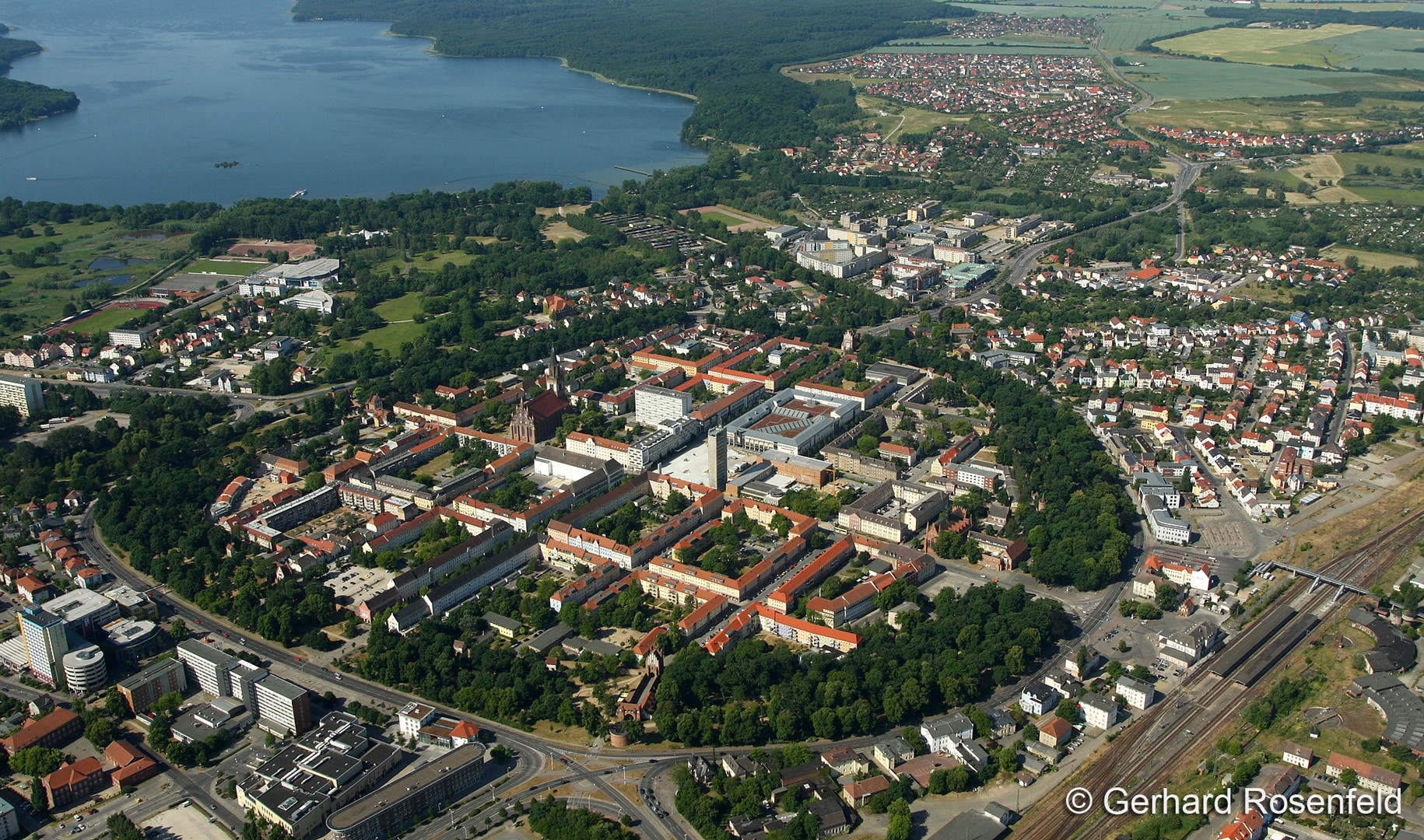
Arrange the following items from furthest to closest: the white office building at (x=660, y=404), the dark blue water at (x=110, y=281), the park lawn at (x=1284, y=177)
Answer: the park lawn at (x=1284, y=177) → the dark blue water at (x=110, y=281) → the white office building at (x=660, y=404)

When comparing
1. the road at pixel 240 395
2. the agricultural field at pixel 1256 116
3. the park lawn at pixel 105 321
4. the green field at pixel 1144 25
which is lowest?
the road at pixel 240 395

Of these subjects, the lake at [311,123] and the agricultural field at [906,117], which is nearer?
the lake at [311,123]

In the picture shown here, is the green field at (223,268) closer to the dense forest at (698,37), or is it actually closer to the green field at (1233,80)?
the dense forest at (698,37)

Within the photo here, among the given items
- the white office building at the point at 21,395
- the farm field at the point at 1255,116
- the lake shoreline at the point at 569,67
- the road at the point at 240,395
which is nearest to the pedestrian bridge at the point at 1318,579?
the road at the point at 240,395

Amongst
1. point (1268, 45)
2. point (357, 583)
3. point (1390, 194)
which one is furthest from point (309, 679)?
point (1268, 45)

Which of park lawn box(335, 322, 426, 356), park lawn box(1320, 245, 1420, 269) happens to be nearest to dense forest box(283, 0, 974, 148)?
park lawn box(1320, 245, 1420, 269)
